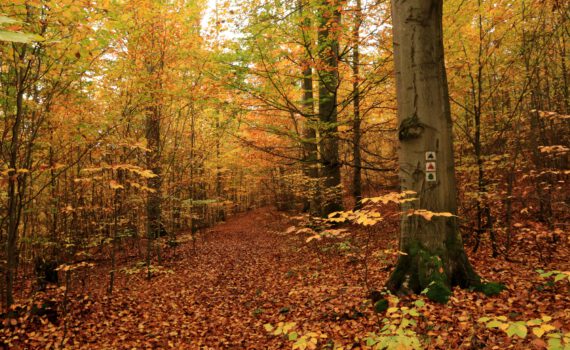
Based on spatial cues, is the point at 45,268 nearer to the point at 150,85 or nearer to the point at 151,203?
the point at 151,203

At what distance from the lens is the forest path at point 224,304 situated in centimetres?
505

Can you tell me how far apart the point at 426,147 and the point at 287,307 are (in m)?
3.70

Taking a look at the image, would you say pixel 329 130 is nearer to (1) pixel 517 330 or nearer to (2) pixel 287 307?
(2) pixel 287 307

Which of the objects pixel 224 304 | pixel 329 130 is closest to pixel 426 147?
A: pixel 329 130

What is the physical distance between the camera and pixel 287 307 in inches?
220

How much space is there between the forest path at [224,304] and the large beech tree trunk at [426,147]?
3.69 ft

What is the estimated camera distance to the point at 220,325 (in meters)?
5.61

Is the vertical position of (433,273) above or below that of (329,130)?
below

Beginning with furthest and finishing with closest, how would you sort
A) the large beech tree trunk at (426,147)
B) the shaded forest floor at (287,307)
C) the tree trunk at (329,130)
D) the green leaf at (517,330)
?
the tree trunk at (329,130), the large beech tree trunk at (426,147), the shaded forest floor at (287,307), the green leaf at (517,330)

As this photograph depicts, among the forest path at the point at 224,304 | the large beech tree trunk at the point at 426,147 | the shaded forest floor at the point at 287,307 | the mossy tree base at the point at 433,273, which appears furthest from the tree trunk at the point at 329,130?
the mossy tree base at the point at 433,273

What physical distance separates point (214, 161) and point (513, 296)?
645 inches

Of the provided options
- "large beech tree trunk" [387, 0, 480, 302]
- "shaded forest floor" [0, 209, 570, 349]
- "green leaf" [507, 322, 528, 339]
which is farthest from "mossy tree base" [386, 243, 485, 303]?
"green leaf" [507, 322, 528, 339]

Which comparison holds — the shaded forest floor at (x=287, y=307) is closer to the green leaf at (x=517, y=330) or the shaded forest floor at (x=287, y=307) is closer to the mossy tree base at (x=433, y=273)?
the mossy tree base at (x=433, y=273)

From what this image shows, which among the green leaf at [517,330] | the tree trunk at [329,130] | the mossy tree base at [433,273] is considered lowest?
the mossy tree base at [433,273]
